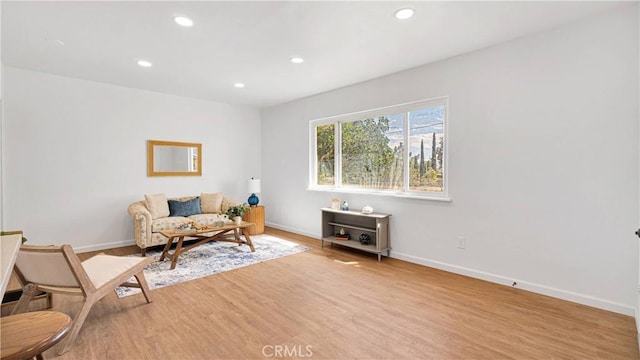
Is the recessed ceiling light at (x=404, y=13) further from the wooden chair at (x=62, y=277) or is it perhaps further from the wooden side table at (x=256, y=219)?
the wooden side table at (x=256, y=219)

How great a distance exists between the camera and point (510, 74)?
10.5 ft

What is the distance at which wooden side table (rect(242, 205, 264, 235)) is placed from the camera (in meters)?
5.82

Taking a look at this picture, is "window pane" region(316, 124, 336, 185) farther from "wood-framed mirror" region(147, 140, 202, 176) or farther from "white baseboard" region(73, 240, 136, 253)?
"white baseboard" region(73, 240, 136, 253)

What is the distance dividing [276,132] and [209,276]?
11.7 ft

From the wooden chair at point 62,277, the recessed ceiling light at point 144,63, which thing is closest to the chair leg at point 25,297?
the wooden chair at point 62,277

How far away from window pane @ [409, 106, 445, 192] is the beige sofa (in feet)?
10.6

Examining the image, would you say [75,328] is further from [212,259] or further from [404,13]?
[404,13]

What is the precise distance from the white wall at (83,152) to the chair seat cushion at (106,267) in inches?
92.3

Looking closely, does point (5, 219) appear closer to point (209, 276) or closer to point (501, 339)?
point (209, 276)

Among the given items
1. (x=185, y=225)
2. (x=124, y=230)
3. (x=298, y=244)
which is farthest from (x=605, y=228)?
(x=124, y=230)

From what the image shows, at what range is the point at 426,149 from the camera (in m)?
4.04

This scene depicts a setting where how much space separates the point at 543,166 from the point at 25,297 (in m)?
4.71

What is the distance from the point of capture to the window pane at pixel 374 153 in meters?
4.37

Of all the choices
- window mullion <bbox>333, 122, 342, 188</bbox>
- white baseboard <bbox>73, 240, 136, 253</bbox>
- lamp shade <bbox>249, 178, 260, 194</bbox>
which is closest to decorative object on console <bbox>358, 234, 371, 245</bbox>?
window mullion <bbox>333, 122, 342, 188</bbox>
